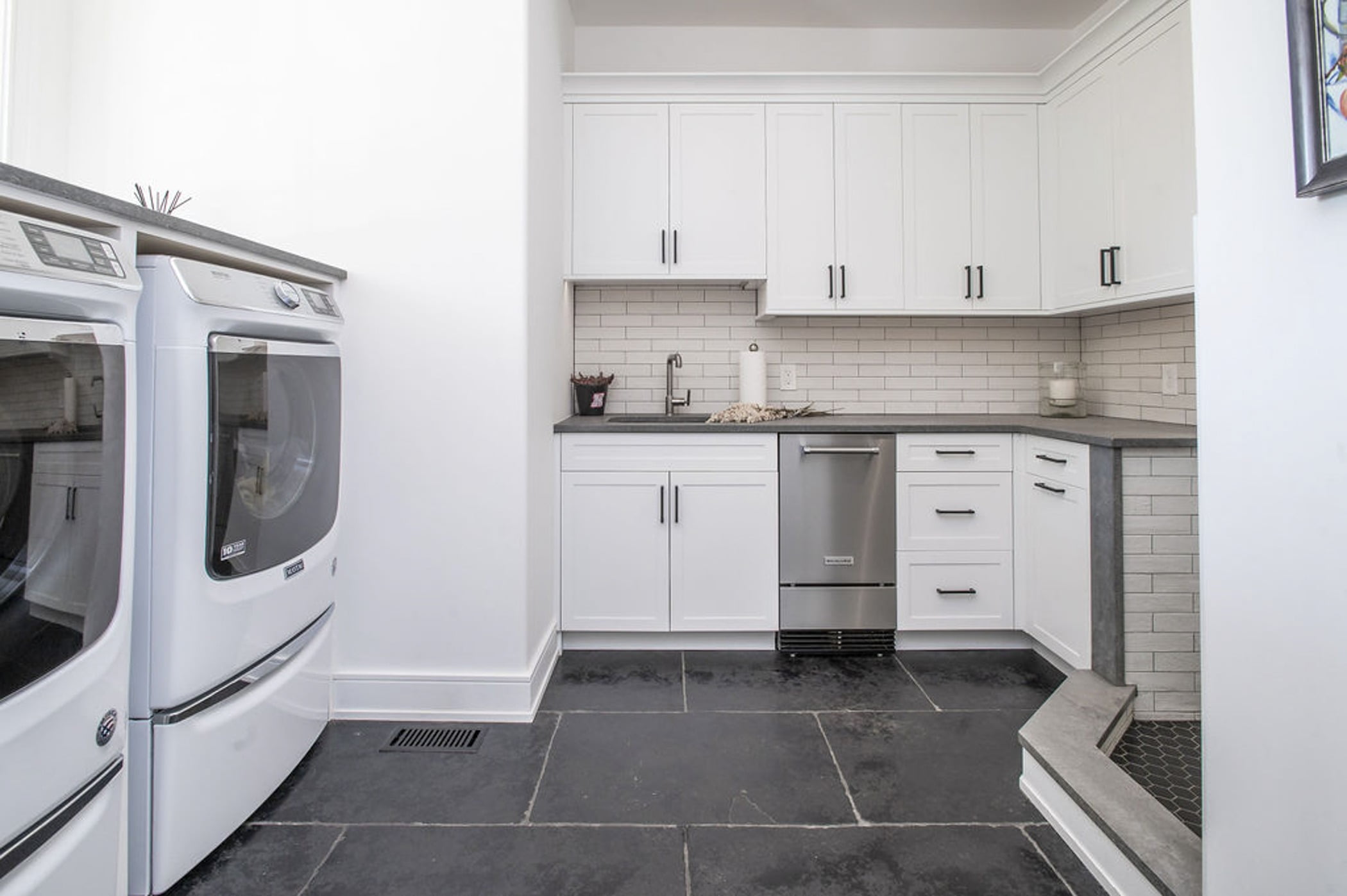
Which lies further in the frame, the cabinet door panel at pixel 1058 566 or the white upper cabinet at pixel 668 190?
the white upper cabinet at pixel 668 190

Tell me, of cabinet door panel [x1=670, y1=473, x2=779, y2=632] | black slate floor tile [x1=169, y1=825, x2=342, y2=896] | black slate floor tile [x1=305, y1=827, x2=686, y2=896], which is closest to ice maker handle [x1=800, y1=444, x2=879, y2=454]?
cabinet door panel [x1=670, y1=473, x2=779, y2=632]

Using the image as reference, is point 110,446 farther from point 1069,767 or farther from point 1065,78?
point 1065,78

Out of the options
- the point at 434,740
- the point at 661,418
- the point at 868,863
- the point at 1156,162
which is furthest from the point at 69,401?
the point at 1156,162

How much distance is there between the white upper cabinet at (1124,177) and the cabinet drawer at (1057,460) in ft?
2.08

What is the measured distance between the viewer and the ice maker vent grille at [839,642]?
2.71 m

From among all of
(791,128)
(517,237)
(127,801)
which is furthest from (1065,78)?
(127,801)

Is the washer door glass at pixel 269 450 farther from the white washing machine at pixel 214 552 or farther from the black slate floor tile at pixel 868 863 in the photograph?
the black slate floor tile at pixel 868 863

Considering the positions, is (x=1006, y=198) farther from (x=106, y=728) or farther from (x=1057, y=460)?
(x=106, y=728)

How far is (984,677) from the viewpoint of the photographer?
2475 millimetres

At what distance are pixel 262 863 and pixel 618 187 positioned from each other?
102 inches

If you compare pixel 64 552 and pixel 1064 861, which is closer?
pixel 64 552

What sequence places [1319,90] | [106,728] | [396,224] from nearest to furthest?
[1319,90] < [106,728] < [396,224]

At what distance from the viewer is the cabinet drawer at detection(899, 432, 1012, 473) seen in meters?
2.71

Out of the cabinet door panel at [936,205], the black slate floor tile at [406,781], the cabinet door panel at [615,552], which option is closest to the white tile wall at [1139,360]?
the cabinet door panel at [936,205]
